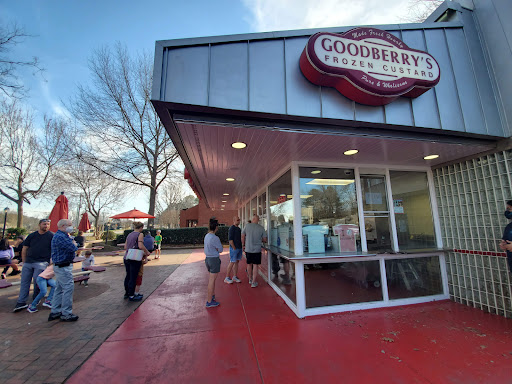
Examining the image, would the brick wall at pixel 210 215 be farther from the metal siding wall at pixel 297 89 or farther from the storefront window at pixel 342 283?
the metal siding wall at pixel 297 89

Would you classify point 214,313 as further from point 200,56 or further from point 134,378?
point 200,56

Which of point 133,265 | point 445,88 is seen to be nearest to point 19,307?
point 133,265

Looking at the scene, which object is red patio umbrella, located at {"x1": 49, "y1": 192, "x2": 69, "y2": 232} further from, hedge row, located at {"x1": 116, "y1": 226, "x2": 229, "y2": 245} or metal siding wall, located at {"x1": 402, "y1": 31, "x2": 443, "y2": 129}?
hedge row, located at {"x1": 116, "y1": 226, "x2": 229, "y2": 245}

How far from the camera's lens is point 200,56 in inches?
105

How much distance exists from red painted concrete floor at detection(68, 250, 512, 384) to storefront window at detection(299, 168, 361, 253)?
47.9 inches

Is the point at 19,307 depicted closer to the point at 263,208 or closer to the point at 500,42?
the point at 263,208

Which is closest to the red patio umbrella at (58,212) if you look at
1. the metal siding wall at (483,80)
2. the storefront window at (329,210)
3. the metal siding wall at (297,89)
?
the storefront window at (329,210)

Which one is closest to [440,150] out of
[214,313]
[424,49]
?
[424,49]

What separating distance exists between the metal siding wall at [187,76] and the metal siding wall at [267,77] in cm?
57

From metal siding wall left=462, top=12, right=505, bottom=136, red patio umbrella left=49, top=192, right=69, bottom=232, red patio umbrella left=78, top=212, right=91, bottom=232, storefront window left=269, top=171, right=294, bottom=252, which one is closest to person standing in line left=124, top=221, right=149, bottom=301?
red patio umbrella left=49, top=192, right=69, bottom=232

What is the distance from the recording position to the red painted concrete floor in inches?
86.7

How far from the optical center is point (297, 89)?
2770 millimetres

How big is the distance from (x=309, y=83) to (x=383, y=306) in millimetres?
4087

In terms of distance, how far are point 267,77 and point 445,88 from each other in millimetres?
2859
